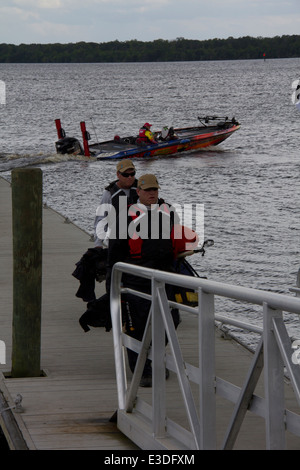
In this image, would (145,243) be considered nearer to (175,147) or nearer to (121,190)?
(121,190)

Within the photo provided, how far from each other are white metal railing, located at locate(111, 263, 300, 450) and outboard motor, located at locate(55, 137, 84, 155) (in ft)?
111

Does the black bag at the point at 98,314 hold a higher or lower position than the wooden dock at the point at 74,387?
higher

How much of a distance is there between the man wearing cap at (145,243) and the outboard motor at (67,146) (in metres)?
33.2

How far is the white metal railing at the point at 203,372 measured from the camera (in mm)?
3537

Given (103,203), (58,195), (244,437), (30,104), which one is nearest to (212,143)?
(58,195)

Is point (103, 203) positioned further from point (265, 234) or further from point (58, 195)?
point (58, 195)

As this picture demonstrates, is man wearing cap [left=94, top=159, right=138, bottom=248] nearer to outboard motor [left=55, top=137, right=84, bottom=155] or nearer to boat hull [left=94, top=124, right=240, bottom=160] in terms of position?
boat hull [left=94, top=124, right=240, bottom=160]

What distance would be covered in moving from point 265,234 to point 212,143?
2308 cm

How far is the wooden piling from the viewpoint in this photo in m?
6.60

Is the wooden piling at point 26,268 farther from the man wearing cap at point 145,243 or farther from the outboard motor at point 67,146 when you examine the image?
the outboard motor at point 67,146

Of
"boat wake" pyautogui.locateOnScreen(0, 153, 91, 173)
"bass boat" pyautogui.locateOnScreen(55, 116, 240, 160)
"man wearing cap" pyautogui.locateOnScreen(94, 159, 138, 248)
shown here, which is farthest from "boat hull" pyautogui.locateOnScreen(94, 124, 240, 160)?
"man wearing cap" pyautogui.locateOnScreen(94, 159, 138, 248)

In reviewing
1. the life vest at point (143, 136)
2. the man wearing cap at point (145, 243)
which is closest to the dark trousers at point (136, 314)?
the man wearing cap at point (145, 243)

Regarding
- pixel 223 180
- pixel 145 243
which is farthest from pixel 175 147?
pixel 145 243

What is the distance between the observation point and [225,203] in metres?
27.6
